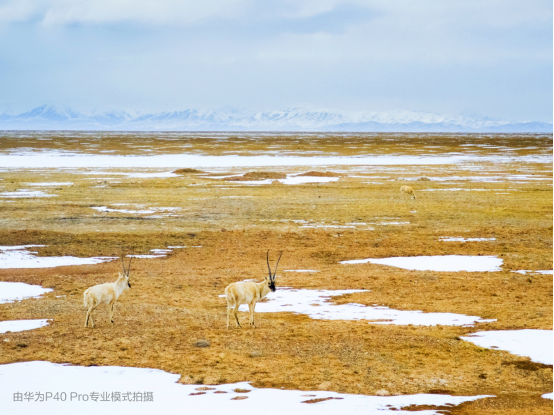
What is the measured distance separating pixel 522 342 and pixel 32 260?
15.0 meters

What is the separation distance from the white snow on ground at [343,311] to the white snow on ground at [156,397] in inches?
172

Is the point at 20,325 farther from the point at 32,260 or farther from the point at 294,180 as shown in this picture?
the point at 294,180

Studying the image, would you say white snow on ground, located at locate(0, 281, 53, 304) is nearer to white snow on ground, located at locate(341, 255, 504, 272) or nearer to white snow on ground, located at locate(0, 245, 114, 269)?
white snow on ground, located at locate(0, 245, 114, 269)

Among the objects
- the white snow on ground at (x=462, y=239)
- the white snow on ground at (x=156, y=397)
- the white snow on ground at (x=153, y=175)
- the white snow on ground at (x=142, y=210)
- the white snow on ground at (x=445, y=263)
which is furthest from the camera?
the white snow on ground at (x=153, y=175)

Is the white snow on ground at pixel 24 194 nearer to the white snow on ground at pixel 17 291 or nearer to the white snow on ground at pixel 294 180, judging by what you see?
the white snow on ground at pixel 294 180

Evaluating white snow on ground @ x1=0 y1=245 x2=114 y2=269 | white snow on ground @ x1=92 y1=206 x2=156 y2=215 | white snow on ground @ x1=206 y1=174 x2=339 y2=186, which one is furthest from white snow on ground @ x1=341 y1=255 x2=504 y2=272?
white snow on ground @ x1=206 y1=174 x2=339 y2=186

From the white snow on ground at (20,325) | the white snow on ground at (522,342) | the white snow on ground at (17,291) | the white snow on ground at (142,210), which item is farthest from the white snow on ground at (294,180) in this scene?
the white snow on ground at (522,342)

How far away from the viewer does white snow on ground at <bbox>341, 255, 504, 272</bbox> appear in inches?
749

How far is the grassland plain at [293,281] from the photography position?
395 inches

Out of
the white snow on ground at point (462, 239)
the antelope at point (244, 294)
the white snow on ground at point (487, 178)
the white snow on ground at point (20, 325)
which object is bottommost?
the white snow on ground at point (462, 239)

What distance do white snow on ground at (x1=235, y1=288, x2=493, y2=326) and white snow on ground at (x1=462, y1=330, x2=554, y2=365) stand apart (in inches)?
38.8

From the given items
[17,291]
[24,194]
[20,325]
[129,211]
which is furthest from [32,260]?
[24,194]

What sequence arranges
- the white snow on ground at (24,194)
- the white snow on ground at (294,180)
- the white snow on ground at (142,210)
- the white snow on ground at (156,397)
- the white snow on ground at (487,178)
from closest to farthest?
the white snow on ground at (156,397), the white snow on ground at (142,210), the white snow on ground at (24,194), the white snow on ground at (294,180), the white snow on ground at (487,178)

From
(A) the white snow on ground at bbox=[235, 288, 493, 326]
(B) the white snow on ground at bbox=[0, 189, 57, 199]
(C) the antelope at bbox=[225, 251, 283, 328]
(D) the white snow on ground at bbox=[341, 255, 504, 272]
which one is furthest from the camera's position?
(B) the white snow on ground at bbox=[0, 189, 57, 199]
